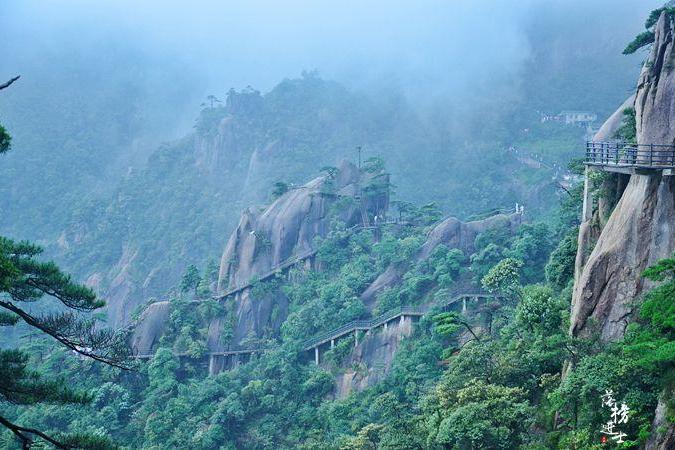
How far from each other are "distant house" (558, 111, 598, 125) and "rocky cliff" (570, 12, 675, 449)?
44.0 metres

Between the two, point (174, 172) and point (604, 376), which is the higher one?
point (174, 172)

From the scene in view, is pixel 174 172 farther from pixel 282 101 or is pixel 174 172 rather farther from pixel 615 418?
pixel 615 418

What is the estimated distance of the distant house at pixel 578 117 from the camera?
5903 cm

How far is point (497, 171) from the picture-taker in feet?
189

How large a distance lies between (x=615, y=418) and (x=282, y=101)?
2442 inches

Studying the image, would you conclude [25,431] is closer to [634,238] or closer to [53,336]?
[53,336]

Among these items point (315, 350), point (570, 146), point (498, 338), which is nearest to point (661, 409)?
point (498, 338)

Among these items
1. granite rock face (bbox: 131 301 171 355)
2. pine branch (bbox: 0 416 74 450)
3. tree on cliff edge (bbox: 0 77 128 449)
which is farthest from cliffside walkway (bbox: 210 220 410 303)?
pine branch (bbox: 0 416 74 450)

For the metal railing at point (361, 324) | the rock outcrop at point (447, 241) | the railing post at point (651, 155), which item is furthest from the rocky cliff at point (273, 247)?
the railing post at point (651, 155)

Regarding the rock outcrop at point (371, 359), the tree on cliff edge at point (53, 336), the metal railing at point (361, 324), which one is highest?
the metal railing at point (361, 324)

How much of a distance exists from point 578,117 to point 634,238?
4802cm

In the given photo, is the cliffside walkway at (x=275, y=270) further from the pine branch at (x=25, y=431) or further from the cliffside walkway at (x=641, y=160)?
the pine branch at (x=25, y=431)

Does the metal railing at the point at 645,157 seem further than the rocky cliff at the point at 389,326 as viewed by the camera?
No

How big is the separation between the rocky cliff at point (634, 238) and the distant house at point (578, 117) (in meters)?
44.0
